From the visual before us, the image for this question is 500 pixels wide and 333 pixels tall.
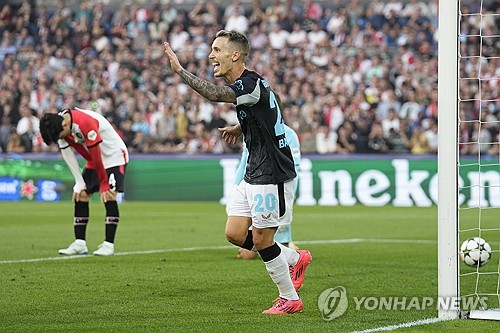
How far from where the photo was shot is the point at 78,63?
93.6ft

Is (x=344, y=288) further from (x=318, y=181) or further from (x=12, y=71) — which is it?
(x=12, y=71)

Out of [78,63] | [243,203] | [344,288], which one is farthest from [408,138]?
[243,203]

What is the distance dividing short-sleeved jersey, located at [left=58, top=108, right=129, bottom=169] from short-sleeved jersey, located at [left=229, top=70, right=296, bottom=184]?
460 cm

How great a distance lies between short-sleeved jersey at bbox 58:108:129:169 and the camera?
11.8 metres

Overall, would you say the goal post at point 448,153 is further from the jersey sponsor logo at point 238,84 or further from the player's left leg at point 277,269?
the jersey sponsor logo at point 238,84

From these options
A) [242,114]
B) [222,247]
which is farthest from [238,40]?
A: [222,247]

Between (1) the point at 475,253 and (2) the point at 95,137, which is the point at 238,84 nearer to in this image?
(1) the point at 475,253

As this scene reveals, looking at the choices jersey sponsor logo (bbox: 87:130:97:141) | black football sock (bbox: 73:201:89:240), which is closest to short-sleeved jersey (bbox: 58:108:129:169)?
jersey sponsor logo (bbox: 87:130:97:141)

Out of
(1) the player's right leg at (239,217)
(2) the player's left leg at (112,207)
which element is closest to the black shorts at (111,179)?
(2) the player's left leg at (112,207)

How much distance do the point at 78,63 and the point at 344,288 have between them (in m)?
20.7
